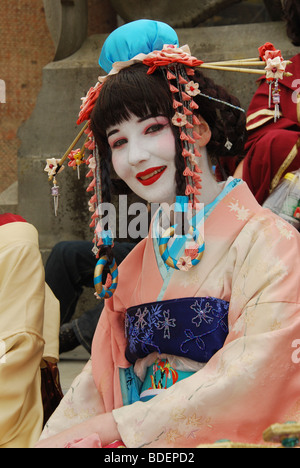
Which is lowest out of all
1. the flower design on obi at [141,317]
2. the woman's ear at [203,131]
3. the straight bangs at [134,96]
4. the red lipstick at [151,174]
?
the flower design on obi at [141,317]

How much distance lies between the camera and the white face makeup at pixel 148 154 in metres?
2.18

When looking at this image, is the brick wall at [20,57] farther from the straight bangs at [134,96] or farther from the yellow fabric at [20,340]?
the straight bangs at [134,96]

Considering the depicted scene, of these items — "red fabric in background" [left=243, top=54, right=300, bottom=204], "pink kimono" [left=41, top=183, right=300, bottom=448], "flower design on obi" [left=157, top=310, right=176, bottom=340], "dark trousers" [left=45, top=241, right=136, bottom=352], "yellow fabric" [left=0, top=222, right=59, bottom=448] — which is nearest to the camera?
"pink kimono" [left=41, top=183, right=300, bottom=448]

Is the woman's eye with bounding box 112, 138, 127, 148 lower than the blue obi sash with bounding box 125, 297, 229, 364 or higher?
higher

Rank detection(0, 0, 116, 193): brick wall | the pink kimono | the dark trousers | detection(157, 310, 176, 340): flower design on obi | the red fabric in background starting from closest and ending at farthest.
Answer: the pink kimono → detection(157, 310, 176, 340): flower design on obi → the red fabric in background → the dark trousers → detection(0, 0, 116, 193): brick wall

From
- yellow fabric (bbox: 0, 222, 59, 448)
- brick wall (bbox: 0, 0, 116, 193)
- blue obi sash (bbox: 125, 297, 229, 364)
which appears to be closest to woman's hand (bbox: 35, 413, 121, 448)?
blue obi sash (bbox: 125, 297, 229, 364)

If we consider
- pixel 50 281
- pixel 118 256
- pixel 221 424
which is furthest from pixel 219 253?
pixel 50 281

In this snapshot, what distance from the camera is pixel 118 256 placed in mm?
3832

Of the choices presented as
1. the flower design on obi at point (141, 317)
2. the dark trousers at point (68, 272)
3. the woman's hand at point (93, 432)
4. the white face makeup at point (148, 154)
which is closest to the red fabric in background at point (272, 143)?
the dark trousers at point (68, 272)

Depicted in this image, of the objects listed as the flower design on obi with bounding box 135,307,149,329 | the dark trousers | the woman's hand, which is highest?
the flower design on obi with bounding box 135,307,149,329

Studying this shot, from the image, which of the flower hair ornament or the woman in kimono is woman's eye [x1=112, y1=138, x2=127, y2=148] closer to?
the woman in kimono

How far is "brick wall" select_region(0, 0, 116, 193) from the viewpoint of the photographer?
7.70 m

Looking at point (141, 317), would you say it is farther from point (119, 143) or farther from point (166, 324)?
point (119, 143)
